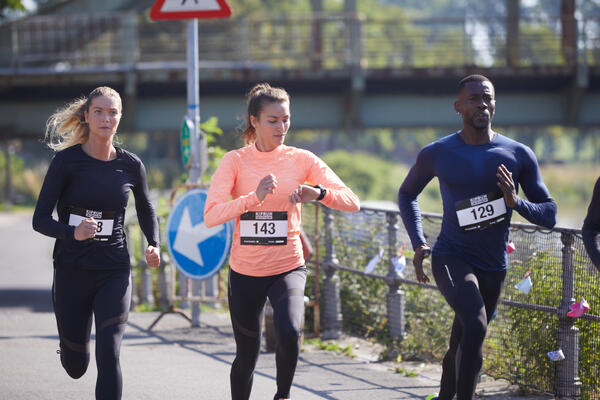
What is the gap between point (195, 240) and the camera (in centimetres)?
966

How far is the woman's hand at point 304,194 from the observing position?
5.33 metres

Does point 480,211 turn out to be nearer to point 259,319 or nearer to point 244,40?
point 259,319

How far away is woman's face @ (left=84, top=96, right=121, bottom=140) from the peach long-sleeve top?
2.12ft

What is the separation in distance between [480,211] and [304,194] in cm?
98

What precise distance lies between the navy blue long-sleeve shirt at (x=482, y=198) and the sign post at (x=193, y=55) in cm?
436

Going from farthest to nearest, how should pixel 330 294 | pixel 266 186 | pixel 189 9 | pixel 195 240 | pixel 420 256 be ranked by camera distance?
pixel 330 294 < pixel 195 240 < pixel 189 9 < pixel 420 256 < pixel 266 186

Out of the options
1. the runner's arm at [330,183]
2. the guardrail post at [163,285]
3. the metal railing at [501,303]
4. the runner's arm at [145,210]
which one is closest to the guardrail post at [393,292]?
the metal railing at [501,303]

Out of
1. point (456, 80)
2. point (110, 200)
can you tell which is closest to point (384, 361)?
point (110, 200)

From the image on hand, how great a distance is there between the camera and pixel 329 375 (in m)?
7.86

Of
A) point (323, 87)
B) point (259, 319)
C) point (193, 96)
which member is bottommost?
point (259, 319)

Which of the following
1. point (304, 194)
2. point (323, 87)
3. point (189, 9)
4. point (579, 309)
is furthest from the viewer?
point (323, 87)

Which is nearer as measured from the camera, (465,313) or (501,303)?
(465,313)

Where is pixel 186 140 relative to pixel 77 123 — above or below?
above

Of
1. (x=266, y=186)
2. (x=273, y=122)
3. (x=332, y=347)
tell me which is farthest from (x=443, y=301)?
(x=266, y=186)
